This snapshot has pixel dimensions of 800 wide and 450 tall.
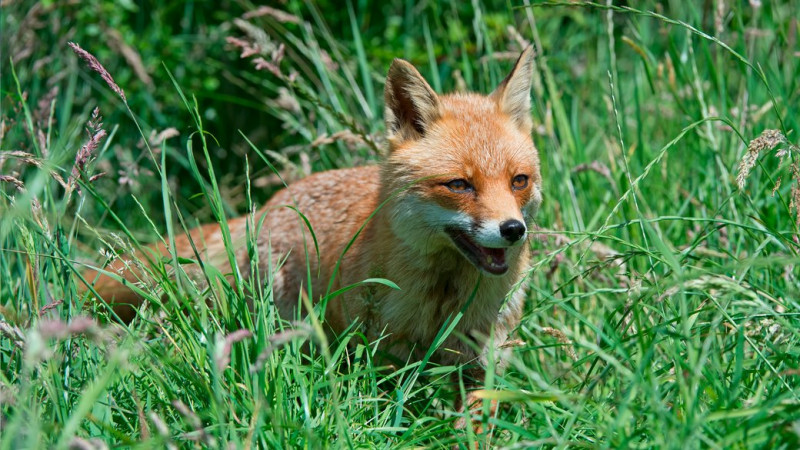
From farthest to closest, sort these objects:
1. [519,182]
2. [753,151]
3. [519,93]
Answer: [519,93] → [519,182] → [753,151]

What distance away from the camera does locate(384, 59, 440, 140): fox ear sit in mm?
3744

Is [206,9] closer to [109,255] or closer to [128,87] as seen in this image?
[128,87]

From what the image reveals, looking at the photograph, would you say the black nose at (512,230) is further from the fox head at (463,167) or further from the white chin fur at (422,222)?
the white chin fur at (422,222)

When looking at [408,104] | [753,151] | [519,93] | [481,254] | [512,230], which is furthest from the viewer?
[519,93]

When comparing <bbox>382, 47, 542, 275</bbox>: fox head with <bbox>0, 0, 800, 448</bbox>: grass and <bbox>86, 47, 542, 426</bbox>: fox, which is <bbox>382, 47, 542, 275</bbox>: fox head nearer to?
<bbox>86, 47, 542, 426</bbox>: fox

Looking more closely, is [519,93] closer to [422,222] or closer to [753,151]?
[422,222]

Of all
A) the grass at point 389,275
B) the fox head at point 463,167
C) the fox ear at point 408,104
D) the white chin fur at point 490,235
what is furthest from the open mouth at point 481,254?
the fox ear at point 408,104

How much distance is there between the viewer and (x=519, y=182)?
3.61m

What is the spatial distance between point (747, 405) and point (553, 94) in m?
2.90

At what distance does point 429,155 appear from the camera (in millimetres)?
3670

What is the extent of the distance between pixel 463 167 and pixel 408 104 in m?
0.57

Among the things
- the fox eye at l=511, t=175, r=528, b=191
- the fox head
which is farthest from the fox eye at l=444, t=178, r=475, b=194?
the fox eye at l=511, t=175, r=528, b=191

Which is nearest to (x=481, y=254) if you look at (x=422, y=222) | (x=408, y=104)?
(x=422, y=222)

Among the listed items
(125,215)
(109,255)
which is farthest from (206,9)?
(109,255)
